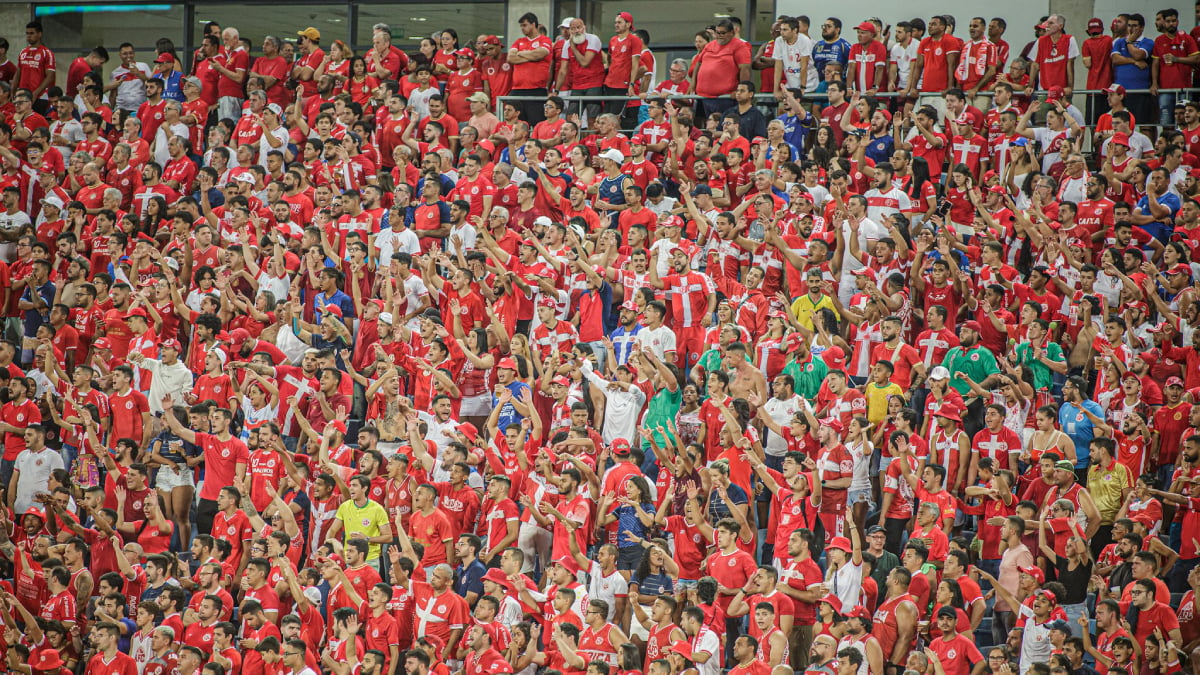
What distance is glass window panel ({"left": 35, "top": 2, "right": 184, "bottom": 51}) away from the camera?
25.8 m

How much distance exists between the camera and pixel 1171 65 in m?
18.6

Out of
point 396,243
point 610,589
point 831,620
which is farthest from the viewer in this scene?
point 396,243

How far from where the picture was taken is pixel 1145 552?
13062 mm

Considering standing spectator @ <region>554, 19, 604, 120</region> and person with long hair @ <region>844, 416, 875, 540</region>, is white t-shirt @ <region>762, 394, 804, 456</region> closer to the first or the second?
person with long hair @ <region>844, 416, 875, 540</region>

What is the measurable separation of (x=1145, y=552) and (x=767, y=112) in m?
8.22

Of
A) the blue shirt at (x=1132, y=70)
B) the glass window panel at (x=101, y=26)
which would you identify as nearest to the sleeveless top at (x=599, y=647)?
the blue shirt at (x=1132, y=70)

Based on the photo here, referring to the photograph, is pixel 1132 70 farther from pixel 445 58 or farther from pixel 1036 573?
pixel 445 58

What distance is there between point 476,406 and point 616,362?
1487mm

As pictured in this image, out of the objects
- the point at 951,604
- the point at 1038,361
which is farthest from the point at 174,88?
the point at 951,604

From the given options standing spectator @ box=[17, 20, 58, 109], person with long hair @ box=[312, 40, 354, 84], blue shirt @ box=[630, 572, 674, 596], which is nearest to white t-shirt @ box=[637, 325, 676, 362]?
blue shirt @ box=[630, 572, 674, 596]

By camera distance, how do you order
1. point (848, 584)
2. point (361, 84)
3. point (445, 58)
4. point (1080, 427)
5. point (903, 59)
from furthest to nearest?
point (361, 84), point (445, 58), point (903, 59), point (1080, 427), point (848, 584)

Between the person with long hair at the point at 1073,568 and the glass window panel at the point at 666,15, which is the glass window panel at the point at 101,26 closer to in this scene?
the glass window panel at the point at 666,15

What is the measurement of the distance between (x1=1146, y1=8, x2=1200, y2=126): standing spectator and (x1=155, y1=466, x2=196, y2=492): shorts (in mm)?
11764

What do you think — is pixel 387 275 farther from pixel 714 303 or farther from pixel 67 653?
pixel 67 653
